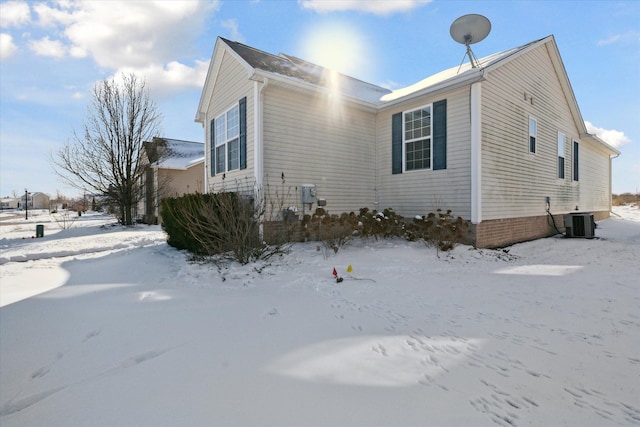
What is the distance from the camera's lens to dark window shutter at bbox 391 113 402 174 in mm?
9211

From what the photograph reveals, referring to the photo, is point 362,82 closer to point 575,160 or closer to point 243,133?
point 243,133

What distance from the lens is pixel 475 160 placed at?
24.8 ft

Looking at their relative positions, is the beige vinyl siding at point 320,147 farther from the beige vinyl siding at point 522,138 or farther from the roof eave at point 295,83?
the beige vinyl siding at point 522,138

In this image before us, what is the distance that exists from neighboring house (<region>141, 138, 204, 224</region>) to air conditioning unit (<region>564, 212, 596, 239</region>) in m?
16.6

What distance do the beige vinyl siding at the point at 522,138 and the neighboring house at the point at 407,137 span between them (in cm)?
5

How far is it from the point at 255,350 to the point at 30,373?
190 centimetres

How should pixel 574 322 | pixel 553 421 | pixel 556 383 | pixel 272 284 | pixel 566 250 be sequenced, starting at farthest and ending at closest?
pixel 566 250 → pixel 272 284 → pixel 574 322 → pixel 556 383 → pixel 553 421

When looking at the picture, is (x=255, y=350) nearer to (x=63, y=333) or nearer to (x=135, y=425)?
(x=135, y=425)

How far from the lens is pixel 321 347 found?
274cm

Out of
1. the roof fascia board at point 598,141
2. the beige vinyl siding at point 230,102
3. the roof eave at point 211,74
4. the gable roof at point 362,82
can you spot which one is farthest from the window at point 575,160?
the roof eave at point 211,74

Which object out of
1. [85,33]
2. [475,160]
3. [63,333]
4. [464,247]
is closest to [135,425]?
[63,333]

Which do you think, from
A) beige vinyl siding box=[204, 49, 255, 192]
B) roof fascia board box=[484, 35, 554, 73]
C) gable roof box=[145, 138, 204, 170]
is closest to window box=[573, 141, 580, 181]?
roof fascia board box=[484, 35, 554, 73]

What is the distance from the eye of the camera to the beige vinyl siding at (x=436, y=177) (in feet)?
25.7

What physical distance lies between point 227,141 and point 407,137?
547 centimetres
